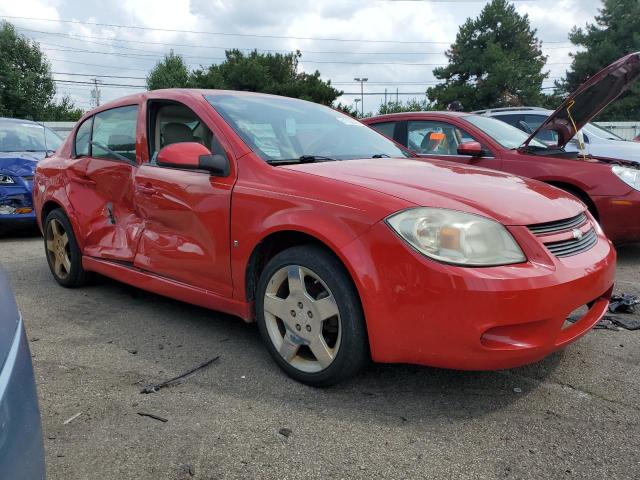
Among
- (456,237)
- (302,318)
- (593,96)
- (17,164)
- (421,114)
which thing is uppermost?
(593,96)

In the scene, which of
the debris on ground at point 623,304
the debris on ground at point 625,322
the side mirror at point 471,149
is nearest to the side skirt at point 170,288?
the debris on ground at point 625,322

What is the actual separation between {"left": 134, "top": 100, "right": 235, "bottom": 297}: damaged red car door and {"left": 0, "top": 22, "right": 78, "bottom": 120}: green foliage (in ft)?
110

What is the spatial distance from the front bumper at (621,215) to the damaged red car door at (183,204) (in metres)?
3.63

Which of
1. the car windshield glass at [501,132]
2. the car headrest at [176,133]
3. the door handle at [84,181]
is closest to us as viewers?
the car headrest at [176,133]

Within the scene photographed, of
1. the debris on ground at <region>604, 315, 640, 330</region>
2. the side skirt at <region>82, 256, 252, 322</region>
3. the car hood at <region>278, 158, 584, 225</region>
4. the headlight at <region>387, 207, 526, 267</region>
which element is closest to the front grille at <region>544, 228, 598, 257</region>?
the car hood at <region>278, 158, 584, 225</region>

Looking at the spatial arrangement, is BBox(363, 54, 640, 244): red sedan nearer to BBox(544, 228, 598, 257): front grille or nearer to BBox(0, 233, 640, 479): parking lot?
BBox(0, 233, 640, 479): parking lot

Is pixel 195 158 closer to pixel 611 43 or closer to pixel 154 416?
pixel 154 416

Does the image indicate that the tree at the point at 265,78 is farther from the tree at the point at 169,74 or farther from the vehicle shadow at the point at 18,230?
the vehicle shadow at the point at 18,230

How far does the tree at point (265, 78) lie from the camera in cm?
3941

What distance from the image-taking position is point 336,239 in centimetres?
240

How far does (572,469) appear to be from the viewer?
1.96 metres

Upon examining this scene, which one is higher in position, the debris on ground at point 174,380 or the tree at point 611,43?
the tree at point 611,43

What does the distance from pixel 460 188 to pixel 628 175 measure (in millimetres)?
3187

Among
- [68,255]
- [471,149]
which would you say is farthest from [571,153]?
[68,255]
